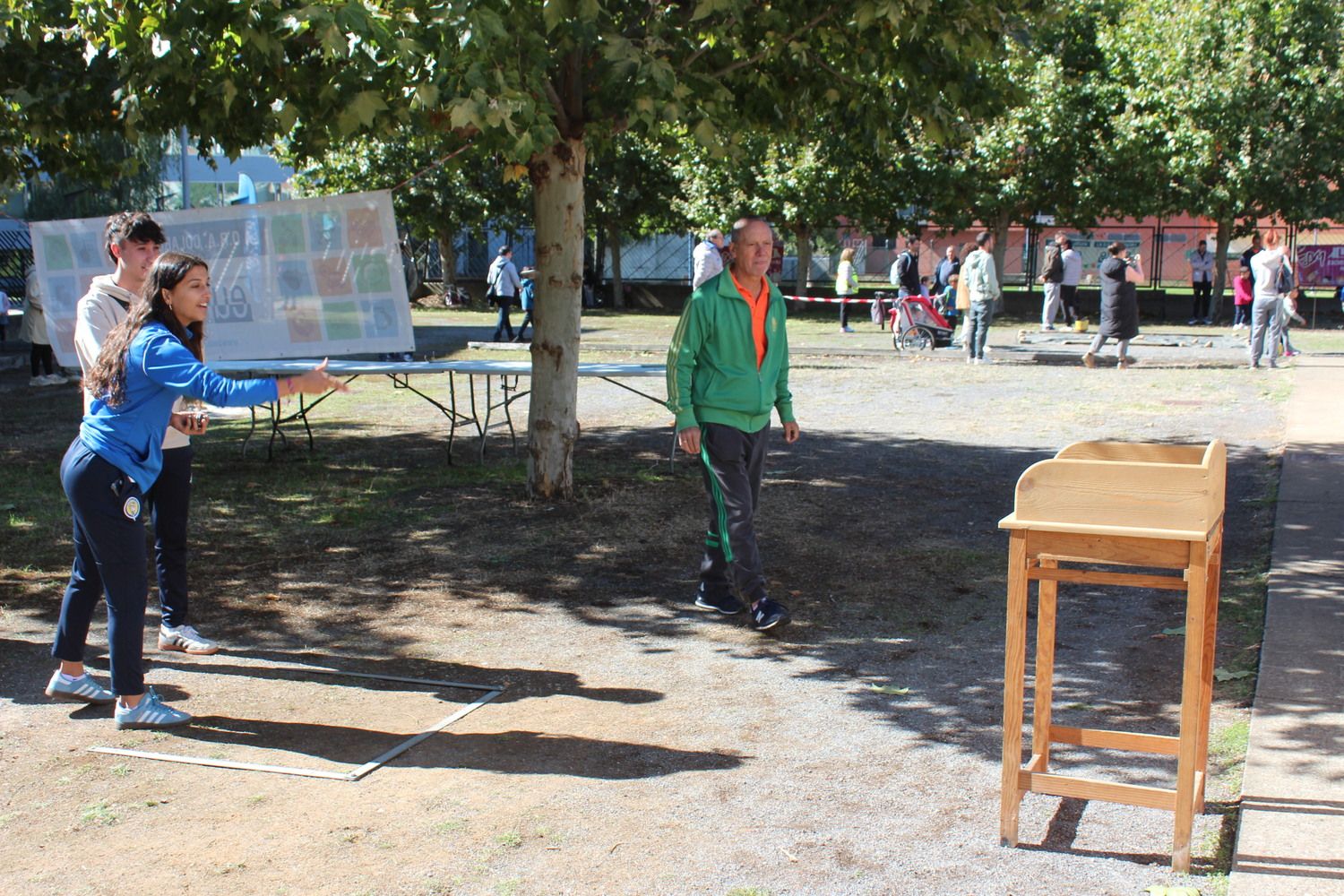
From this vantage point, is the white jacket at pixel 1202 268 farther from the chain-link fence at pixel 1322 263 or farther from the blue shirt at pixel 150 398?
the blue shirt at pixel 150 398

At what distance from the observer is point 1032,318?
112 ft

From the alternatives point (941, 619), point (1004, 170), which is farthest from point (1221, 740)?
point (1004, 170)

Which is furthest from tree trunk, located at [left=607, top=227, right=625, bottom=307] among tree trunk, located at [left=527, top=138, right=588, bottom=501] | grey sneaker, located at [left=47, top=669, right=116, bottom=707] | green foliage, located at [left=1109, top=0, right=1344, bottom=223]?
grey sneaker, located at [left=47, top=669, right=116, bottom=707]

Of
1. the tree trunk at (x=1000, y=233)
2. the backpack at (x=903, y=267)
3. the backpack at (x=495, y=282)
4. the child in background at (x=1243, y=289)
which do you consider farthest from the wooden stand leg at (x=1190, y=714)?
the tree trunk at (x=1000, y=233)

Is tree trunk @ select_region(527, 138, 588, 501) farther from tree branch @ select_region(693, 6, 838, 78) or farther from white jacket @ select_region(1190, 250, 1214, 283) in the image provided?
white jacket @ select_region(1190, 250, 1214, 283)

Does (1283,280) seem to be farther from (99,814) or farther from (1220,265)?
(99,814)

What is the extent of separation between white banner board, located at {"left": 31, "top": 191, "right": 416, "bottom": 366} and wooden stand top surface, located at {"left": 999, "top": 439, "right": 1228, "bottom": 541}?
20.0 ft

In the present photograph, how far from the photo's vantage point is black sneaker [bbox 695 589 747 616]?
666 cm

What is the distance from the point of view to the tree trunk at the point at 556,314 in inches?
351

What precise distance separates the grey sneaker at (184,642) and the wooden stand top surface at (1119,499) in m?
3.78

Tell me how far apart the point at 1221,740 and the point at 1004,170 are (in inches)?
1177

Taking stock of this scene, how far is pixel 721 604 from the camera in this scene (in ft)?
21.9

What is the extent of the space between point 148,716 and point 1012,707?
3084 mm

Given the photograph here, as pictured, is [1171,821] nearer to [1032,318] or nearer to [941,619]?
[941,619]
